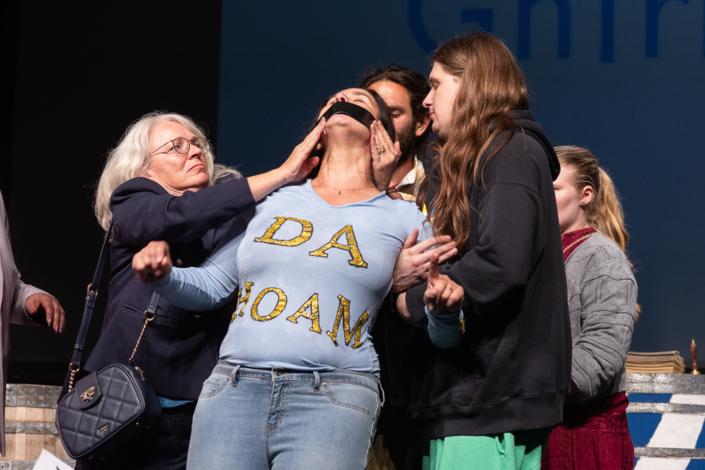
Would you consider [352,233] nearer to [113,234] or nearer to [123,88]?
[113,234]

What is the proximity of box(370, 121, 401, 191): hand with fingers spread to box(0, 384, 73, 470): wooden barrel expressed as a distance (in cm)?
173

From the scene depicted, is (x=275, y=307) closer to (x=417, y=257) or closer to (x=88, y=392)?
(x=417, y=257)

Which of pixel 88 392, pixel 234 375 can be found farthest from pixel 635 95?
pixel 234 375

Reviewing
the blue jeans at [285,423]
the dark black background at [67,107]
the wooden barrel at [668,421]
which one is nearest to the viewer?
the blue jeans at [285,423]

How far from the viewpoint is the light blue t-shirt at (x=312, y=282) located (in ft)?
6.98

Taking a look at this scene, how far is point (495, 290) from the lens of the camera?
215 centimetres

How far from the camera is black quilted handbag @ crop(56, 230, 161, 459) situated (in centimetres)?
243

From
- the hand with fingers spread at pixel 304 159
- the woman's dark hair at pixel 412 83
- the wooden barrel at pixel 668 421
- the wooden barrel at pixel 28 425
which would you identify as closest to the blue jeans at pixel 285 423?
the hand with fingers spread at pixel 304 159

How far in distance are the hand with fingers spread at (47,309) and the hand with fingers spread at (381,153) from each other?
4.14ft

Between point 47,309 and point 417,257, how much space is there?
1.45 m

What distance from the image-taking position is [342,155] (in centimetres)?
239

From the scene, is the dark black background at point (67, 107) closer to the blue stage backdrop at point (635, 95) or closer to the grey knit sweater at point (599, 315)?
the blue stage backdrop at point (635, 95)

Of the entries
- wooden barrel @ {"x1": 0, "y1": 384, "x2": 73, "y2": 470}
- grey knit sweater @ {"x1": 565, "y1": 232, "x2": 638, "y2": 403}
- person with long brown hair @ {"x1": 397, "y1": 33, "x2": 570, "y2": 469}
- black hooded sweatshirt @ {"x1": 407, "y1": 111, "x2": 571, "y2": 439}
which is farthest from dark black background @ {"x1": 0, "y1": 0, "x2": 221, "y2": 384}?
black hooded sweatshirt @ {"x1": 407, "y1": 111, "x2": 571, "y2": 439}

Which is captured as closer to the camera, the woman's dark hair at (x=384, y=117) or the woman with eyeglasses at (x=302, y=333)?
the woman with eyeglasses at (x=302, y=333)
